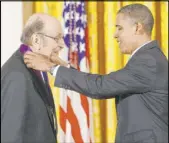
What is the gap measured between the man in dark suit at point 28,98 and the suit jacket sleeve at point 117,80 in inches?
5.7

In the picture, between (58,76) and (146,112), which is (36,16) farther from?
(146,112)

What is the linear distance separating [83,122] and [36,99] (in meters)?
1.56

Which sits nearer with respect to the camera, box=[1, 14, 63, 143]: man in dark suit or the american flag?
box=[1, 14, 63, 143]: man in dark suit

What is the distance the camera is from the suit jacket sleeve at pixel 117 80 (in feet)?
7.22

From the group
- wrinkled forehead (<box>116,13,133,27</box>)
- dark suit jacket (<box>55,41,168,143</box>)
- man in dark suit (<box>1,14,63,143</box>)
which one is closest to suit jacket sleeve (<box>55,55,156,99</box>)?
dark suit jacket (<box>55,41,168,143</box>)

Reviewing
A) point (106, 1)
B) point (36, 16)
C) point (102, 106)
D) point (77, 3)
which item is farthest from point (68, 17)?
point (36, 16)

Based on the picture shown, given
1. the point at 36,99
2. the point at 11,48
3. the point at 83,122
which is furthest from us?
the point at 11,48

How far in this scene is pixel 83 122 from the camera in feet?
12.0

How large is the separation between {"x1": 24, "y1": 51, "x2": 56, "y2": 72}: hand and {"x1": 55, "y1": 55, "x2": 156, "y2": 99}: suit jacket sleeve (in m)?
0.08

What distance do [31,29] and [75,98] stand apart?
146cm

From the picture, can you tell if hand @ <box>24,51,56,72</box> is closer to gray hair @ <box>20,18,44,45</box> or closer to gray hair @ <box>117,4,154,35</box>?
gray hair @ <box>20,18,44,45</box>

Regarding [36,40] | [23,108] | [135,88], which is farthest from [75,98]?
[23,108]

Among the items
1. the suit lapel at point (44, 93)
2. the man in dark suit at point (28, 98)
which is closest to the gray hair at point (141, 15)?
the man in dark suit at point (28, 98)

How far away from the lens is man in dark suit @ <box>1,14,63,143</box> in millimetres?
2033
